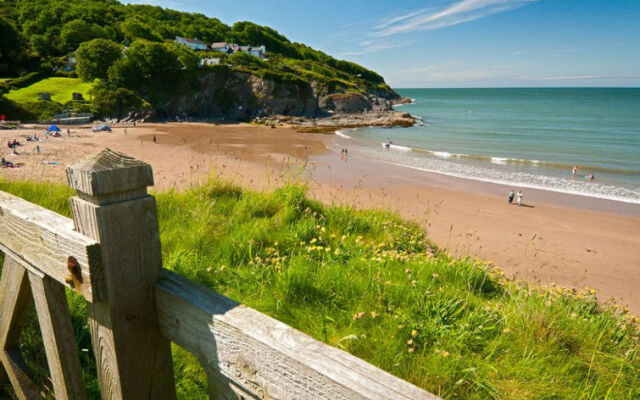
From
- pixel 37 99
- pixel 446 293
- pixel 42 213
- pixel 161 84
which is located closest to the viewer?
pixel 42 213

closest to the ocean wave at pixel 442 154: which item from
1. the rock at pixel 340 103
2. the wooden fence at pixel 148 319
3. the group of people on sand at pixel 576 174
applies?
the group of people on sand at pixel 576 174

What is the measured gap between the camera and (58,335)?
146cm

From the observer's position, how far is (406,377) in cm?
211

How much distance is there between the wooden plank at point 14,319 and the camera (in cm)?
162

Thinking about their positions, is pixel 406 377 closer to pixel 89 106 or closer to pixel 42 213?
pixel 42 213

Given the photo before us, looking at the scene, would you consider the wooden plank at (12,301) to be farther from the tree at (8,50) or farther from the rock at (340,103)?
the tree at (8,50)

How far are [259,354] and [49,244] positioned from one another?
34.9 inches

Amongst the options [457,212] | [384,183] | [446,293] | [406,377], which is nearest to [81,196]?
[406,377]

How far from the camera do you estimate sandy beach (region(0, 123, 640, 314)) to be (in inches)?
381

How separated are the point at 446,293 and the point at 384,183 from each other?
17.0 metres

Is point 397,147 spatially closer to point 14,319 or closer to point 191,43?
point 14,319

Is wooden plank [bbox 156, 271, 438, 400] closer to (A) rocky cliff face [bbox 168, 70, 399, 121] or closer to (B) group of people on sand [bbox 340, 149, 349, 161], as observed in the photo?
(B) group of people on sand [bbox 340, 149, 349, 161]

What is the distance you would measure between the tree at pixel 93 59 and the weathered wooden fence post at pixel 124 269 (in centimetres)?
6056

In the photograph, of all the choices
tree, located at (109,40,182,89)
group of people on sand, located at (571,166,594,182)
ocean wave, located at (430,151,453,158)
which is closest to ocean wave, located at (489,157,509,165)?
ocean wave, located at (430,151,453,158)
